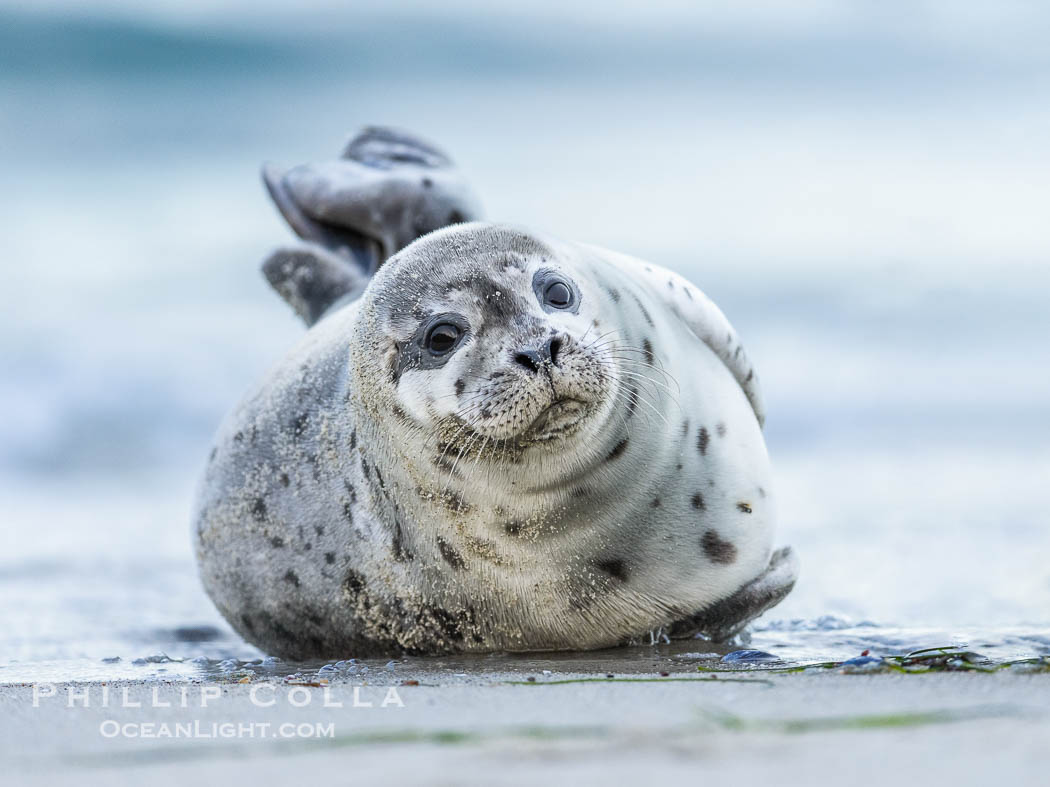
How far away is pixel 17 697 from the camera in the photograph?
117 inches

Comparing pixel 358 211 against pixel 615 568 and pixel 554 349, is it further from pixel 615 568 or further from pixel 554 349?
pixel 554 349

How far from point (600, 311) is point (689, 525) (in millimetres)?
669

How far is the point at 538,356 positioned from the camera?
3.38 meters

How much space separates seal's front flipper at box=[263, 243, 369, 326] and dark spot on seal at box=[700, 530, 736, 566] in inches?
94.1

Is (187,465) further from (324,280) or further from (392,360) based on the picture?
(392,360)

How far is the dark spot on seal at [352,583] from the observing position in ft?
13.7

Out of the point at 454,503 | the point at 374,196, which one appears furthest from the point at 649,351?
the point at 374,196

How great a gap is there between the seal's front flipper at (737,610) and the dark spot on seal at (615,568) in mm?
227

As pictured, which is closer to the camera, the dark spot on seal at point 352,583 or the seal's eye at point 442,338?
the seal's eye at point 442,338

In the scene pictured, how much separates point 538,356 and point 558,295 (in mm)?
377

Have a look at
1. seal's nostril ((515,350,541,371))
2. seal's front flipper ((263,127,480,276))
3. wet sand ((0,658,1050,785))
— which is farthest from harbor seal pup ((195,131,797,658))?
seal's front flipper ((263,127,480,276))

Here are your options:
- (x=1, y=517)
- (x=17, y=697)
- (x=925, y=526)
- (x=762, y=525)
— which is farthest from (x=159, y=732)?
(x=1, y=517)

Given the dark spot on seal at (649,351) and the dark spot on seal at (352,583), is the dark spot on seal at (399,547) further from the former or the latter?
the dark spot on seal at (649,351)

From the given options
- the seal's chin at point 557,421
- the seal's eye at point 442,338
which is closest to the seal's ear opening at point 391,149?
the seal's eye at point 442,338
